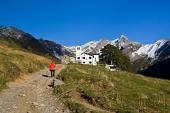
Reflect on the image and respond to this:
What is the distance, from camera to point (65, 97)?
2966 cm

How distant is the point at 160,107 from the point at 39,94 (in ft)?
37.7

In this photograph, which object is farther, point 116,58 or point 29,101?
point 116,58

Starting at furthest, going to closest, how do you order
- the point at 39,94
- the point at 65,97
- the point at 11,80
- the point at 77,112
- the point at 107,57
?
the point at 107,57 → the point at 11,80 → the point at 39,94 → the point at 65,97 → the point at 77,112

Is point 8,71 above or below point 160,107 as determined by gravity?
above

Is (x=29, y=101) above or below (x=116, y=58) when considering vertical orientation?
below

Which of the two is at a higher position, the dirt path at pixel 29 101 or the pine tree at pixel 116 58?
the pine tree at pixel 116 58

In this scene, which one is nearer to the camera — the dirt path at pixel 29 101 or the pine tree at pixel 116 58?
the dirt path at pixel 29 101

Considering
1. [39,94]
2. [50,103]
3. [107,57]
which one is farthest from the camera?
[107,57]

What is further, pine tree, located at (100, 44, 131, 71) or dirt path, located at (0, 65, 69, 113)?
pine tree, located at (100, 44, 131, 71)

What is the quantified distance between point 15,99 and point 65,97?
3750mm

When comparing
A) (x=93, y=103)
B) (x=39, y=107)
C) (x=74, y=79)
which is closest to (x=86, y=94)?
(x=93, y=103)

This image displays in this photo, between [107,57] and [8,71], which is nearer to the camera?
[8,71]

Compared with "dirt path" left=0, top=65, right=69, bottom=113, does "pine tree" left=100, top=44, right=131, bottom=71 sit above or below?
above

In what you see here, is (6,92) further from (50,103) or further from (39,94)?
(50,103)
